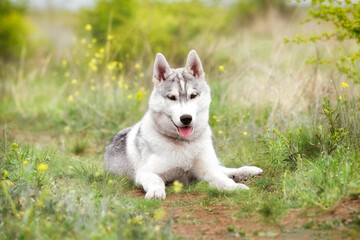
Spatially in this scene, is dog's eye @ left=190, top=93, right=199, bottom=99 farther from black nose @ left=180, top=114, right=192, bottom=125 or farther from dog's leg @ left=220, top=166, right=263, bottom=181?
dog's leg @ left=220, top=166, right=263, bottom=181

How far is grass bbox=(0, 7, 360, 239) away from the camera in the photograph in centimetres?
305

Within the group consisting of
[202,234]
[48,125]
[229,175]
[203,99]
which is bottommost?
[48,125]

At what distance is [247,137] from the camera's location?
19.1 feet

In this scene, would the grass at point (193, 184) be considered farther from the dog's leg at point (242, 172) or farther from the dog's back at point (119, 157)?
the dog's back at point (119, 157)

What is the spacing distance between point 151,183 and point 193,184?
0.56 meters

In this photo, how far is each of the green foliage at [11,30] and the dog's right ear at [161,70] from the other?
1229 centimetres

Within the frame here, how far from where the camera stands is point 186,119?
14.0ft

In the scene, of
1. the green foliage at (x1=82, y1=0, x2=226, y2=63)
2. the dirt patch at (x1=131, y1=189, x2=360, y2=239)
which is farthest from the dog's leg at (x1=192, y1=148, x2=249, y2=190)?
the green foliage at (x1=82, y1=0, x2=226, y2=63)

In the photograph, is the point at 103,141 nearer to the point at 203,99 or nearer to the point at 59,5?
the point at 203,99

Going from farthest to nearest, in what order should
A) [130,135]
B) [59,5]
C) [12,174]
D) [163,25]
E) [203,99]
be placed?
[59,5], [163,25], [130,135], [203,99], [12,174]

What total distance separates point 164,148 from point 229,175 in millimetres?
921

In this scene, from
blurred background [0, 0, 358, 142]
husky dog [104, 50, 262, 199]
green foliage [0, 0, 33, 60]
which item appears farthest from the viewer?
green foliage [0, 0, 33, 60]

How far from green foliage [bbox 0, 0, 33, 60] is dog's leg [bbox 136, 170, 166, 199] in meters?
12.6

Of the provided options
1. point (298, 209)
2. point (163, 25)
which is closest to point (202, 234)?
point (298, 209)
